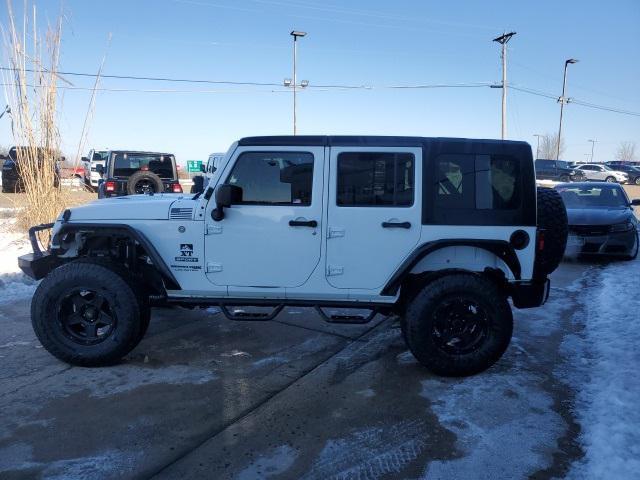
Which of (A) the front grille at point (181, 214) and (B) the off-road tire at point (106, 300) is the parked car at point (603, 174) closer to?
(A) the front grille at point (181, 214)

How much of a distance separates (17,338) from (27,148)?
4.52 metres

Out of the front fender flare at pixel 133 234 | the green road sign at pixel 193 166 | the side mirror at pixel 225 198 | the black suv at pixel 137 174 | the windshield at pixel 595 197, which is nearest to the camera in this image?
the side mirror at pixel 225 198

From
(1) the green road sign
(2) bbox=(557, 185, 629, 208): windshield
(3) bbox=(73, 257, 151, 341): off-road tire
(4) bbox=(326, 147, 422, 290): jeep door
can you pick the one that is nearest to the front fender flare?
(3) bbox=(73, 257, 151, 341): off-road tire

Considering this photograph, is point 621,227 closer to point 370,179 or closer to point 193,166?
point 370,179

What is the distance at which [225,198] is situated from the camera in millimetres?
3998

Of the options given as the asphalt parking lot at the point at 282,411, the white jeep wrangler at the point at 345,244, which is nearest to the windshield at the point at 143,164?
the asphalt parking lot at the point at 282,411

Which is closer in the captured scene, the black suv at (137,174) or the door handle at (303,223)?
the door handle at (303,223)

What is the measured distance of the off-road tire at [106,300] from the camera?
4.18 m

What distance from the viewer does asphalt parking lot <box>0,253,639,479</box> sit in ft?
9.55

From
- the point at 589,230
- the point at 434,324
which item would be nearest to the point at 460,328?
the point at 434,324

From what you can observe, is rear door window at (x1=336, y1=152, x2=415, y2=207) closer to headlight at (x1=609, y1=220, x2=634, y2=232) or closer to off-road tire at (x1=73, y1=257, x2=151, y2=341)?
off-road tire at (x1=73, y1=257, x2=151, y2=341)

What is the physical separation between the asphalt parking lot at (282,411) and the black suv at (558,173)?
3995 centimetres

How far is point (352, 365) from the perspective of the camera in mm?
4418

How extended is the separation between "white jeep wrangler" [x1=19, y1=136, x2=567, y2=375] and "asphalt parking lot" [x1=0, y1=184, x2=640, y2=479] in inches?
15.8
